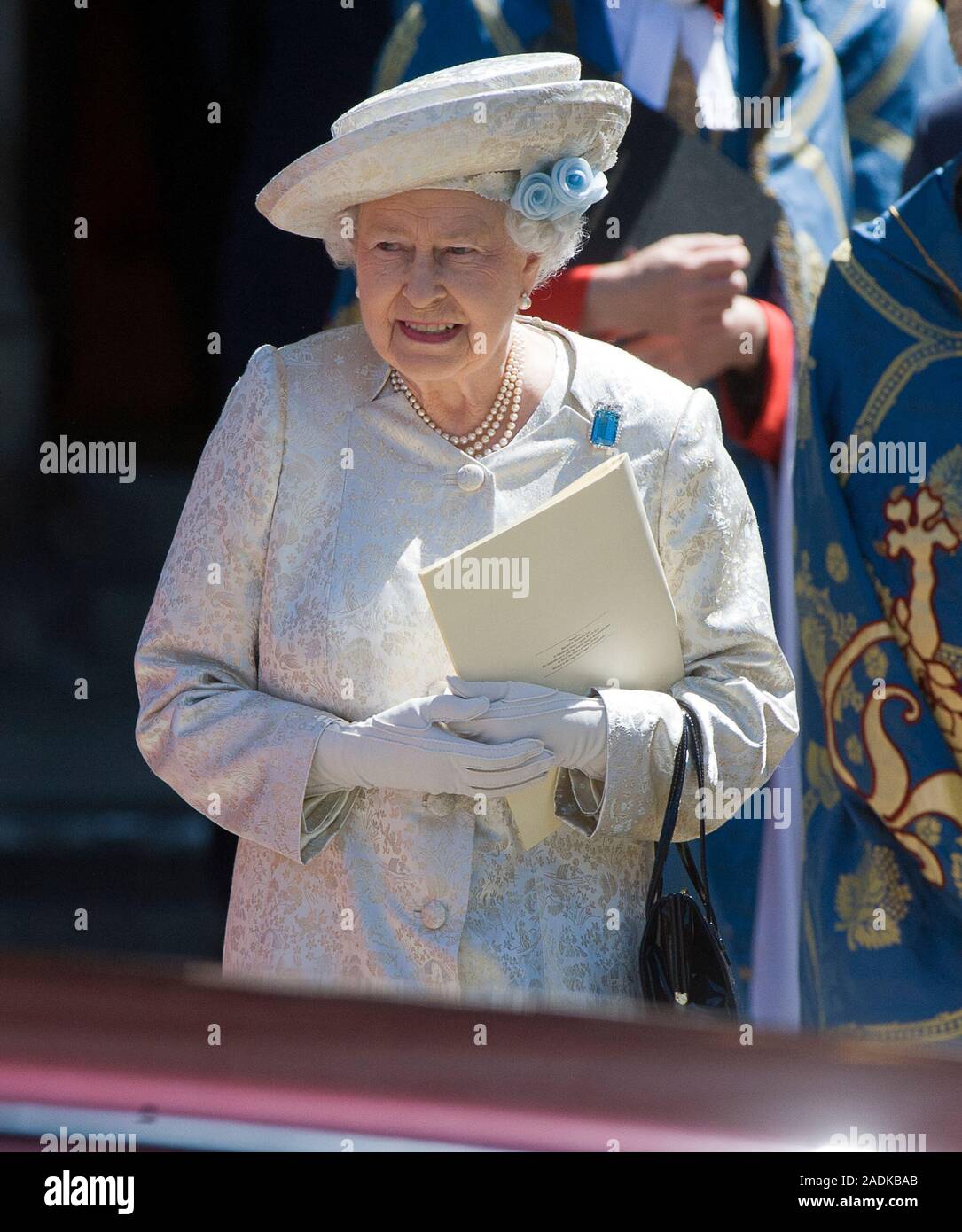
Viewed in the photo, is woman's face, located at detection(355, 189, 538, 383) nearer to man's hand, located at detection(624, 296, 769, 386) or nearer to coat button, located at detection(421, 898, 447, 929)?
coat button, located at detection(421, 898, 447, 929)

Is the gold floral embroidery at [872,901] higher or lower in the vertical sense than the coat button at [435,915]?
lower

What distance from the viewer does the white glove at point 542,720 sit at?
5.46ft

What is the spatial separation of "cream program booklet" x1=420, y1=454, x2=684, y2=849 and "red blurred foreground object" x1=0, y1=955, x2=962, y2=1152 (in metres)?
1.07

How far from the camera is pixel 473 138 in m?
1.68

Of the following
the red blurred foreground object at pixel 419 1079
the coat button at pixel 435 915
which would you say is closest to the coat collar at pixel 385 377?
the coat button at pixel 435 915

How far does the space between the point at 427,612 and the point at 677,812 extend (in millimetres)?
338

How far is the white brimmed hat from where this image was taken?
1.67 m

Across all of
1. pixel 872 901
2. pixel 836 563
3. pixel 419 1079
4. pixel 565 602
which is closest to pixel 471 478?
pixel 565 602

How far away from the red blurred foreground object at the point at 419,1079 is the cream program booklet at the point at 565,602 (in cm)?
107

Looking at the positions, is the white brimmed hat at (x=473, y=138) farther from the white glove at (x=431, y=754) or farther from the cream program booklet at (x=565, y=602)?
the white glove at (x=431, y=754)

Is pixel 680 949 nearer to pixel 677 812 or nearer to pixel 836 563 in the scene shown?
pixel 677 812

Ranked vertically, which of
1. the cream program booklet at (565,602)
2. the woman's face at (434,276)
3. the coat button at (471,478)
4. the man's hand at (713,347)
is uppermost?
the man's hand at (713,347)

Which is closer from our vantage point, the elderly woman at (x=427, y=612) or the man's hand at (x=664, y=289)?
the elderly woman at (x=427, y=612)

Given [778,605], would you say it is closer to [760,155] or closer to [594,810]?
[760,155]
